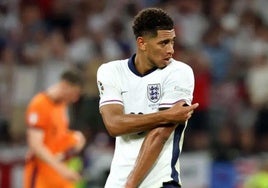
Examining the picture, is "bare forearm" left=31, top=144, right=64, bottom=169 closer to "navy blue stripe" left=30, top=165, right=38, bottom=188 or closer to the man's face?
"navy blue stripe" left=30, top=165, right=38, bottom=188

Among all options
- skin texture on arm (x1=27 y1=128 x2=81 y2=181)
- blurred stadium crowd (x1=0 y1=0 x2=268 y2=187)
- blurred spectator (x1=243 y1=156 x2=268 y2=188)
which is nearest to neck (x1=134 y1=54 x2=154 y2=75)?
skin texture on arm (x1=27 y1=128 x2=81 y2=181)

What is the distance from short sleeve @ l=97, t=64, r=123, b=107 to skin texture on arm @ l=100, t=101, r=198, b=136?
0.12 metres

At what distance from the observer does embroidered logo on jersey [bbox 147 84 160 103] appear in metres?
5.84

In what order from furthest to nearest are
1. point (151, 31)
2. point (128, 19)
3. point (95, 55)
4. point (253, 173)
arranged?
point (128, 19) < point (95, 55) < point (253, 173) < point (151, 31)

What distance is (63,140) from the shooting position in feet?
32.6

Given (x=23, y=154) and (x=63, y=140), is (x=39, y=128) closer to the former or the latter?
(x=63, y=140)

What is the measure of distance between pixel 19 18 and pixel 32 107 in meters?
4.79

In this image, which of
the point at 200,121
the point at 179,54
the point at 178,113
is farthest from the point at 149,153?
the point at 179,54

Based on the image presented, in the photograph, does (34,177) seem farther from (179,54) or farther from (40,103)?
(179,54)

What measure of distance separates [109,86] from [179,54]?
306 inches

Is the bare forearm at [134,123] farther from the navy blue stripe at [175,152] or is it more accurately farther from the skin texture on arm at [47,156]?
the skin texture on arm at [47,156]

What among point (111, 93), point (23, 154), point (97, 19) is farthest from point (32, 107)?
point (97, 19)

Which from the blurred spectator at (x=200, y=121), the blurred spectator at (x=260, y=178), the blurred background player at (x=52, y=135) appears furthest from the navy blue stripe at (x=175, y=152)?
the blurred spectator at (x=200, y=121)

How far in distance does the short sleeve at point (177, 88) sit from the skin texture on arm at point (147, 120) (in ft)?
0.16
